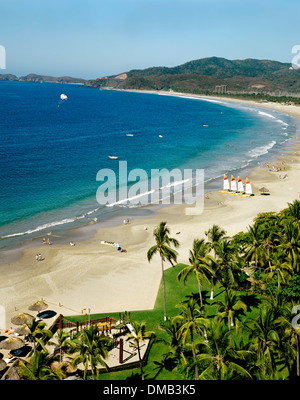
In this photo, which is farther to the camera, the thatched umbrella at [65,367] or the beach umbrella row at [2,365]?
the beach umbrella row at [2,365]

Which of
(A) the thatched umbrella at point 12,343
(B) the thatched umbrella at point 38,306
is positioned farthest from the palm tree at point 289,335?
(B) the thatched umbrella at point 38,306

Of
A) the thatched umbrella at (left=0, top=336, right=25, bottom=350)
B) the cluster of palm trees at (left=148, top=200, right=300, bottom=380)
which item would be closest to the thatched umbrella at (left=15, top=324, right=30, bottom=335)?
the thatched umbrella at (left=0, top=336, right=25, bottom=350)

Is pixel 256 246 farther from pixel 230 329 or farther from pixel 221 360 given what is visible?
pixel 221 360

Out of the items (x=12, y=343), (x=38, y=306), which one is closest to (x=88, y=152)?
(x=38, y=306)

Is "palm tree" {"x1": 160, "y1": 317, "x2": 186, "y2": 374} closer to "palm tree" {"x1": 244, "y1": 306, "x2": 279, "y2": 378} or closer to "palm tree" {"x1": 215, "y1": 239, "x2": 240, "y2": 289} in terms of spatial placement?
"palm tree" {"x1": 244, "y1": 306, "x2": 279, "y2": 378}

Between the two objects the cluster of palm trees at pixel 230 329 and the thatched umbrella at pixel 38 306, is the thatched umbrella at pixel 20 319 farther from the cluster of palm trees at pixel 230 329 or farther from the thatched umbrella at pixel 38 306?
the cluster of palm trees at pixel 230 329

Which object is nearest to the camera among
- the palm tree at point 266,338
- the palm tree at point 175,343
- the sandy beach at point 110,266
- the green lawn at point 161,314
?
the palm tree at point 266,338

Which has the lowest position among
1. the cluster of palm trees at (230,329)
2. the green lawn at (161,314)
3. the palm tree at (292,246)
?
the green lawn at (161,314)
